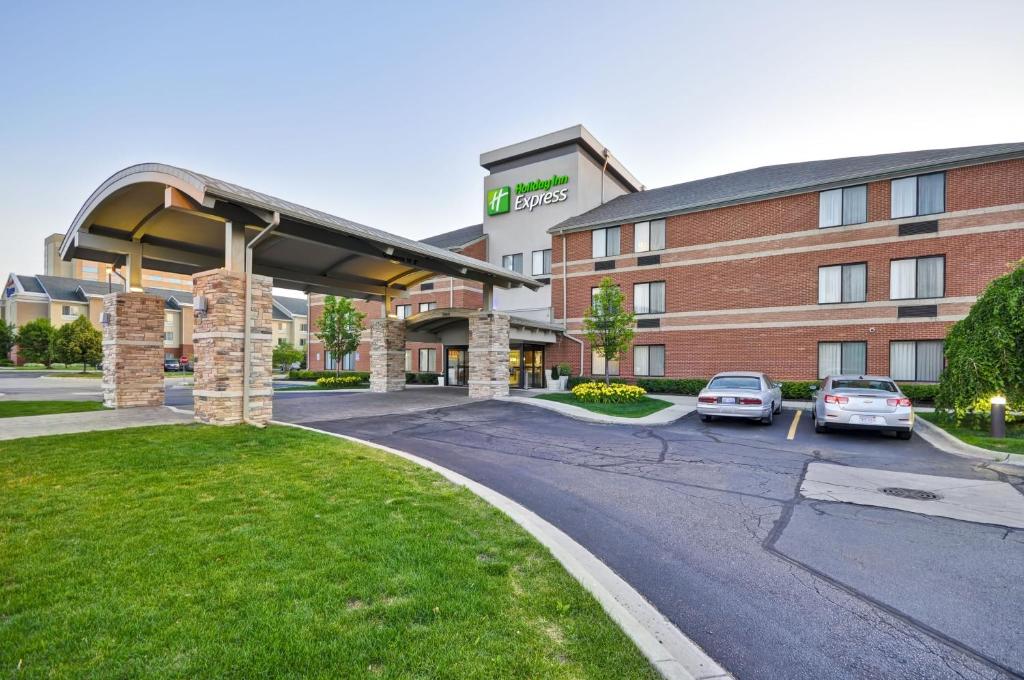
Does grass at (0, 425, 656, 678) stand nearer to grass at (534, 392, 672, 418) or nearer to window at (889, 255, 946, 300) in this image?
grass at (534, 392, 672, 418)

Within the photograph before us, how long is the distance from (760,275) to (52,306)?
76.3 meters

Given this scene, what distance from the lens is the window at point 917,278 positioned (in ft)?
58.7

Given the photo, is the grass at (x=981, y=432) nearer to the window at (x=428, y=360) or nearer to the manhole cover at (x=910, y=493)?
the manhole cover at (x=910, y=493)

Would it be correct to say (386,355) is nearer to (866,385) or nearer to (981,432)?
(866,385)

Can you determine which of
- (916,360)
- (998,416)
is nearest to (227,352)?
(998,416)

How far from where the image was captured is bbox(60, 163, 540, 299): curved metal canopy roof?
33.7 feet

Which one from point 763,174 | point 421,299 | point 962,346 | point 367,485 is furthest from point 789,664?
point 421,299

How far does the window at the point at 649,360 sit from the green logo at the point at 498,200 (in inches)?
526

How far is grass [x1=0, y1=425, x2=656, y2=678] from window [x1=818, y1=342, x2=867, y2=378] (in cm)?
1967

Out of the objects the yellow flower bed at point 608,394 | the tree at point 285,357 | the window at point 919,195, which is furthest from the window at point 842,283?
the tree at point 285,357

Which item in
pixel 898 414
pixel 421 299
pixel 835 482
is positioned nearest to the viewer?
pixel 835 482

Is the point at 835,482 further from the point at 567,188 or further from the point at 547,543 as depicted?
the point at 567,188

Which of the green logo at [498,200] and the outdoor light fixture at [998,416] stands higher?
the green logo at [498,200]

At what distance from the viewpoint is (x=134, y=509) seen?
4.71m
